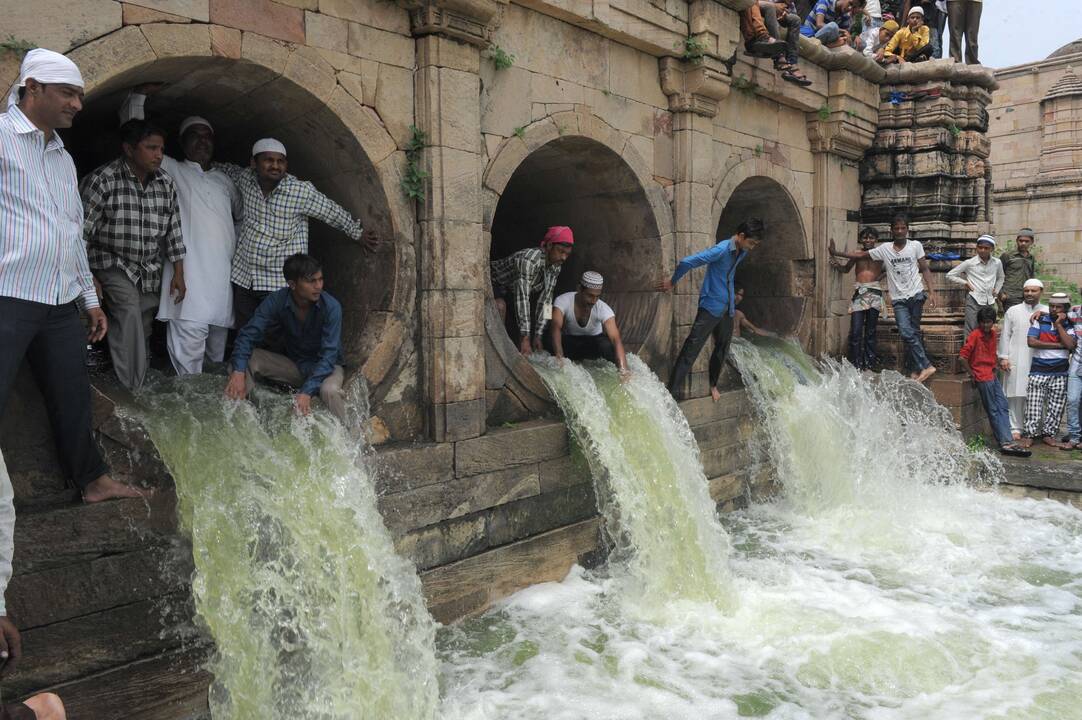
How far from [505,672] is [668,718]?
941mm

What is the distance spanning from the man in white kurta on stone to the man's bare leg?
2.85m

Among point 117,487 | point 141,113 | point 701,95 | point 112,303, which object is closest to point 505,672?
point 117,487

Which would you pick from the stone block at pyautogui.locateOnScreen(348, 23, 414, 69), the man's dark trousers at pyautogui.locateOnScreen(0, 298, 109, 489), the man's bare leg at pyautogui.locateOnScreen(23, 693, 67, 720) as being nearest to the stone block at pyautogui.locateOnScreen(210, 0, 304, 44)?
the stone block at pyautogui.locateOnScreen(348, 23, 414, 69)

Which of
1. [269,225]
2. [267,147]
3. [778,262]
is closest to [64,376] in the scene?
[269,225]

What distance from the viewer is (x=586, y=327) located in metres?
6.79

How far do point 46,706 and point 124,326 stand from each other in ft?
8.44

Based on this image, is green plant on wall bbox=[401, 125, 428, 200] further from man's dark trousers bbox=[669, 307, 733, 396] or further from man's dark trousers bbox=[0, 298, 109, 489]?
Answer: man's dark trousers bbox=[669, 307, 733, 396]

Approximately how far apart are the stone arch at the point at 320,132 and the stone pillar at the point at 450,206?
0.18 metres

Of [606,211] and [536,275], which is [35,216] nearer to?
[536,275]

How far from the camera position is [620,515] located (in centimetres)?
577

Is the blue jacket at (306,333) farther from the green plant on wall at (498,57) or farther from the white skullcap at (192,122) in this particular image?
the green plant on wall at (498,57)

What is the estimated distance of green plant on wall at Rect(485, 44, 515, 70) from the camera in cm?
568

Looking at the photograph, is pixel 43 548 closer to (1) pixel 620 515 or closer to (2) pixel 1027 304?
(1) pixel 620 515

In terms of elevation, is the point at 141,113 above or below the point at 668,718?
above
